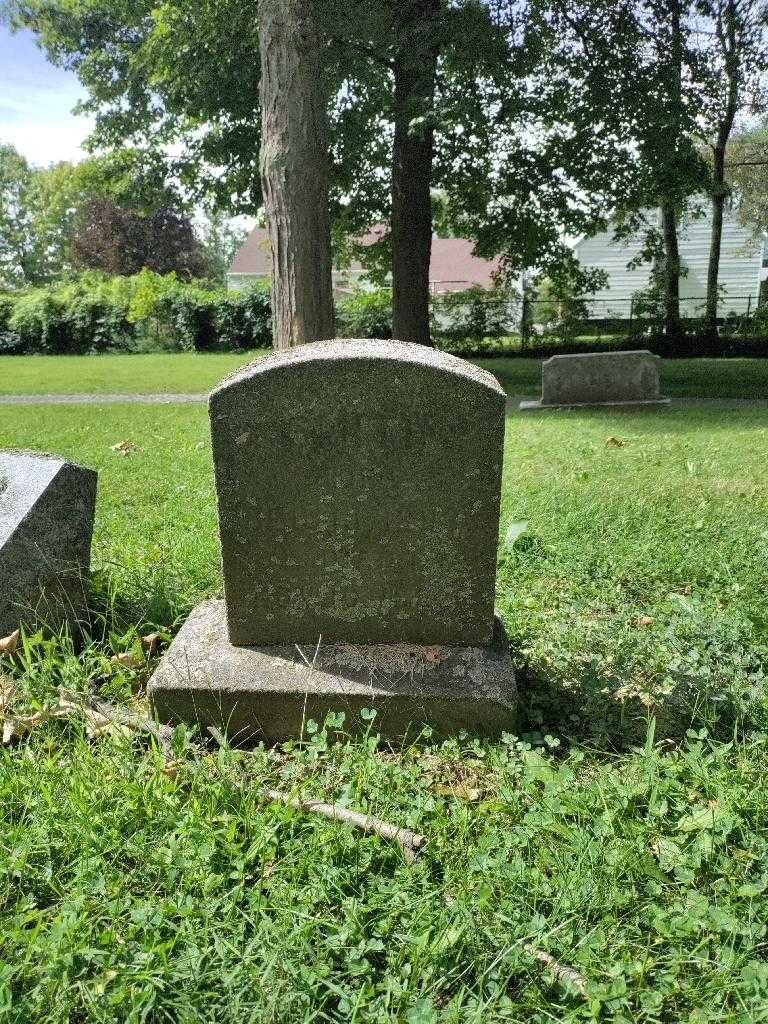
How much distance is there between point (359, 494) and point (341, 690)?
73 cm

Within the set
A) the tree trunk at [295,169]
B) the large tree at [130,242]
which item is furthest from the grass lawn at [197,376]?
the large tree at [130,242]

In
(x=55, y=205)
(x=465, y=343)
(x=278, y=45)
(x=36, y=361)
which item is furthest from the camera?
(x=55, y=205)

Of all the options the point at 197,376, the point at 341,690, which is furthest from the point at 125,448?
the point at 197,376

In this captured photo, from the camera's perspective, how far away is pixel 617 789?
2.33 m

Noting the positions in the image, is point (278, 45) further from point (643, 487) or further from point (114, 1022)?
point (114, 1022)

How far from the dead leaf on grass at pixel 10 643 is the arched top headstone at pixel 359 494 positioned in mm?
968

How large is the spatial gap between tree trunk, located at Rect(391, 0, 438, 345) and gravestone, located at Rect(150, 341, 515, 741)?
10.6 m

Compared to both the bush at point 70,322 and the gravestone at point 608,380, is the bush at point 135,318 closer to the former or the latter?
the bush at point 70,322

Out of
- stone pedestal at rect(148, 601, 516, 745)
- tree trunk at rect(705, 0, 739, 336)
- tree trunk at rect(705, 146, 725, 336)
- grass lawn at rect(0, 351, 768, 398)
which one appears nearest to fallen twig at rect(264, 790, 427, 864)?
stone pedestal at rect(148, 601, 516, 745)

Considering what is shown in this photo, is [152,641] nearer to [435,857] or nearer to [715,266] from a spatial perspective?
[435,857]

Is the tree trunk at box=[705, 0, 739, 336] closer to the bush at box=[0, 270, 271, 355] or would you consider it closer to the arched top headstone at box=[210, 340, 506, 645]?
the arched top headstone at box=[210, 340, 506, 645]

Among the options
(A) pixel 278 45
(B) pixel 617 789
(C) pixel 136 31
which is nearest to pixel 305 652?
(B) pixel 617 789

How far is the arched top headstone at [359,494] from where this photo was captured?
2682mm

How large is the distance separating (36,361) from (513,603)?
2321 centimetres
